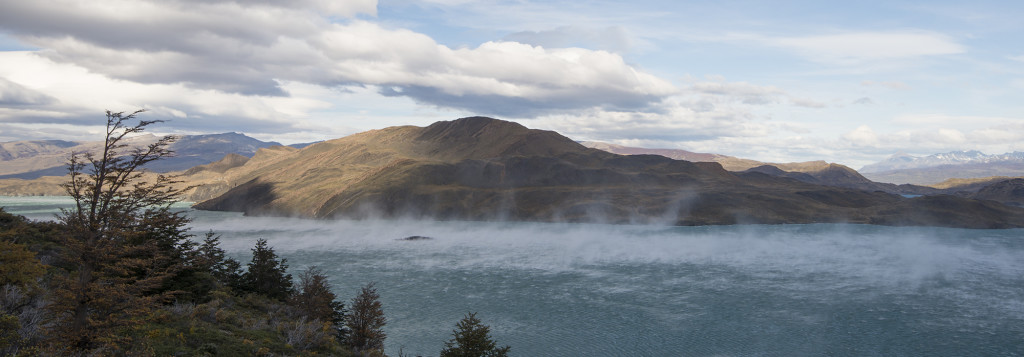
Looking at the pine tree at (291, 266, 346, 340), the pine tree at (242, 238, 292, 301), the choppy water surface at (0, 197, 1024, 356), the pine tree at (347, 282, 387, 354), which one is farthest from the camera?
the choppy water surface at (0, 197, 1024, 356)

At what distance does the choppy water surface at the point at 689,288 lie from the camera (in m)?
52.2

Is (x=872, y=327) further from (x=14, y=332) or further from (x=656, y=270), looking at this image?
(x=14, y=332)

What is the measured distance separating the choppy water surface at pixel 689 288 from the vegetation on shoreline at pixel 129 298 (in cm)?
1405

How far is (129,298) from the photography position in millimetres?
18844

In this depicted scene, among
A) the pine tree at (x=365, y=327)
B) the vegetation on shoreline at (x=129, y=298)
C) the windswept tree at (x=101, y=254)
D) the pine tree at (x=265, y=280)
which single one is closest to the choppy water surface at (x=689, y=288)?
the pine tree at (x=365, y=327)

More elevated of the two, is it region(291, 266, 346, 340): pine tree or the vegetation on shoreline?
the vegetation on shoreline

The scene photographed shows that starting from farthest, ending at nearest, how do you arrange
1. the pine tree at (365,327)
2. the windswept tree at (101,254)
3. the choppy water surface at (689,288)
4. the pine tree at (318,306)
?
the choppy water surface at (689,288) < the pine tree at (318,306) < the pine tree at (365,327) < the windswept tree at (101,254)

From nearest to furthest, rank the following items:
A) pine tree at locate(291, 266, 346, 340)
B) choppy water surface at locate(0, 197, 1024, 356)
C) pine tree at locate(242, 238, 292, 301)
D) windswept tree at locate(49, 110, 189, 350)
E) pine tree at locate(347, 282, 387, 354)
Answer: windswept tree at locate(49, 110, 189, 350) → pine tree at locate(347, 282, 387, 354) → pine tree at locate(291, 266, 346, 340) → pine tree at locate(242, 238, 292, 301) → choppy water surface at locate(0, 197, 1024, 356)

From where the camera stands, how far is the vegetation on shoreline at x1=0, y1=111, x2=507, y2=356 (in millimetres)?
18172

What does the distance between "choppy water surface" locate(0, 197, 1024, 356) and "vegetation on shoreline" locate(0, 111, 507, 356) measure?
14.0 m

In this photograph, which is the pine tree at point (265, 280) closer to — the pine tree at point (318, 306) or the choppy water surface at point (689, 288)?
the pine tree at point (318, 306)

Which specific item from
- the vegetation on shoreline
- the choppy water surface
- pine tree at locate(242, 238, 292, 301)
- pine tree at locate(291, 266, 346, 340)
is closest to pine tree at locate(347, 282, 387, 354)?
the vegetation on shoreline

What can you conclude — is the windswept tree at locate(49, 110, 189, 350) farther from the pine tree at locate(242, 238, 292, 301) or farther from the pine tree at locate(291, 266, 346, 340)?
the pine tree at locate(242, 238, 292, 301)

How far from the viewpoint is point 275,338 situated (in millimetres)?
29766
